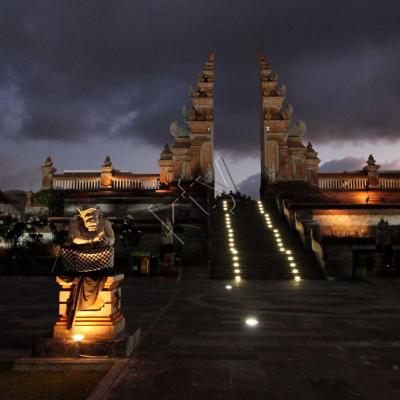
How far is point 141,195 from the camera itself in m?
41.5

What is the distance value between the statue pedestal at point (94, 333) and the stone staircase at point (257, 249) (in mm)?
17861

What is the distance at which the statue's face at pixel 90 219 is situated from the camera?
835 centimetres

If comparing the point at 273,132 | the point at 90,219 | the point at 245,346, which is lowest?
the point at 245,346

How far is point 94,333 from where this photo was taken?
8.09m

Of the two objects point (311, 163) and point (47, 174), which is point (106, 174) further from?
point (311, 163)

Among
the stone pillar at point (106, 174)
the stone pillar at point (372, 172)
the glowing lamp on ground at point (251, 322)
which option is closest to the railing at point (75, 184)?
the stone pillar at point (106, 174)

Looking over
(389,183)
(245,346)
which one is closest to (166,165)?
(389,183)

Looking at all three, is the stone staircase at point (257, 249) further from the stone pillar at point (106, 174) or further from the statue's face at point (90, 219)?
the statue's face at point (90, 219)

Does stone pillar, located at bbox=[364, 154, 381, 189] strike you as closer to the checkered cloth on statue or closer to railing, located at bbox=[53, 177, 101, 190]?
railing, located at bbox=[53, 177, 101, 190]

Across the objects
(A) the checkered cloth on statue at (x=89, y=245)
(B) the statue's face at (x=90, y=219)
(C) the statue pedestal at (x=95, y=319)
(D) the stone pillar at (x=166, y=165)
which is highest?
(D) the stone pillar at (x=166, y=165)

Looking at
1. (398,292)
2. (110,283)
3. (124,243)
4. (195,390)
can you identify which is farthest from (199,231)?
(195,390)

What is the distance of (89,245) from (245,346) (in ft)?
10.3

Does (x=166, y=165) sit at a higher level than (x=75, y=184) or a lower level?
higher

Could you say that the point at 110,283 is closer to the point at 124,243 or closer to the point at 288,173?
the point at 124,243
